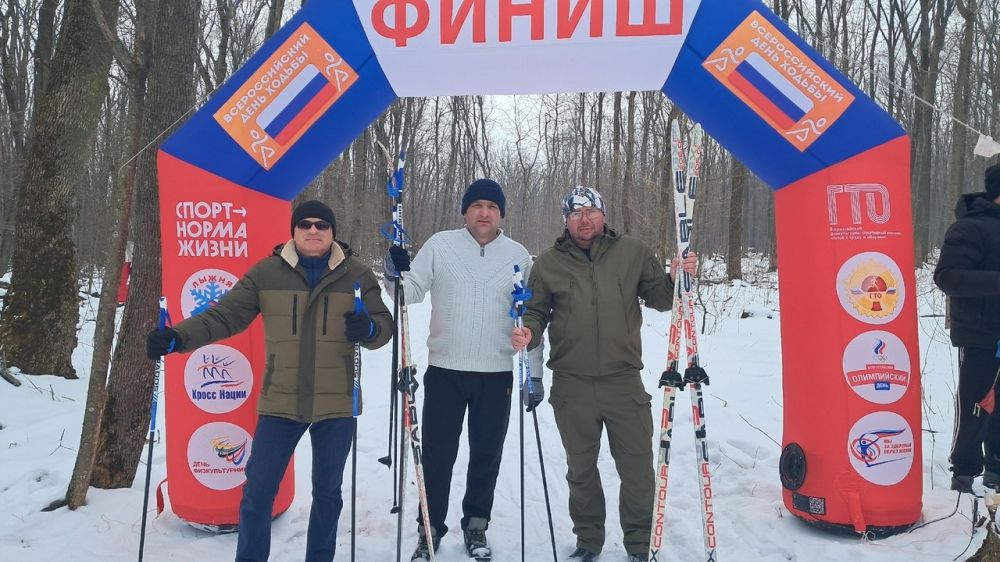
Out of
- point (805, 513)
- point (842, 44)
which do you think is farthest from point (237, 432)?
point (842, 44)

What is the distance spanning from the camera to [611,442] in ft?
11.4

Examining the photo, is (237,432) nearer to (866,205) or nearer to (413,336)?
(866,205)

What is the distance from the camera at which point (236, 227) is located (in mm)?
3744

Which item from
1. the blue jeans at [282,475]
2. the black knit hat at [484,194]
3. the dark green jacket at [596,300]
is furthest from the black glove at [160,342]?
the dark green jacket at [596,300]

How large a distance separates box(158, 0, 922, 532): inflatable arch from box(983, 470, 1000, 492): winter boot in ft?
2.18

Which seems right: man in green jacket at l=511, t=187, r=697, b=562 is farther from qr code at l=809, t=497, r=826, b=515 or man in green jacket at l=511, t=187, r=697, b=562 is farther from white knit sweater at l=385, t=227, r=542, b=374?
qr code at l=809, t=497, r=826, b=515

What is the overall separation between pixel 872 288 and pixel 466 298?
2.30 meters

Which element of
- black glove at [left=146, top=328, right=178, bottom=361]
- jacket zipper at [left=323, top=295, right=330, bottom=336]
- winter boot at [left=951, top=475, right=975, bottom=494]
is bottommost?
winter boot at [left=951, top=475, right=975, bottom=494]

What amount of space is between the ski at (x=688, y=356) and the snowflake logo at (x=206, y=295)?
2.57 meters

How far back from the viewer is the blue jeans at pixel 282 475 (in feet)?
9.84

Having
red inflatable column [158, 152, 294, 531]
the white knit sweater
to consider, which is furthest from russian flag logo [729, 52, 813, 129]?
red inflatable column [158, 152, 294, 531]

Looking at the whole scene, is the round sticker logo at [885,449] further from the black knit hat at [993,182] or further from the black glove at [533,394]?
the black glove at [533,394]

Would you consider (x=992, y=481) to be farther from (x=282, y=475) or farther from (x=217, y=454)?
(x=217, y=454)

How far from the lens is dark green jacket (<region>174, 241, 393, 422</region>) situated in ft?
9.85
